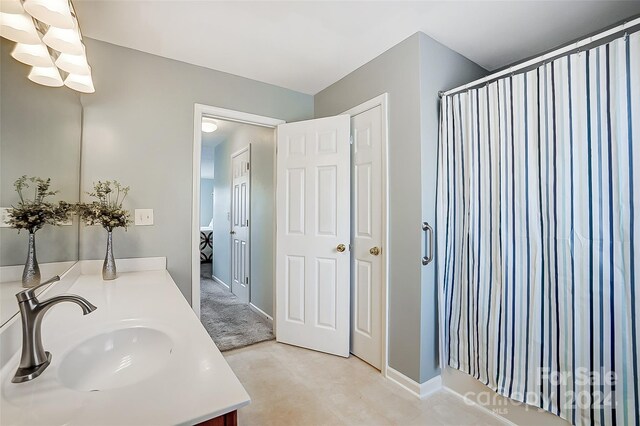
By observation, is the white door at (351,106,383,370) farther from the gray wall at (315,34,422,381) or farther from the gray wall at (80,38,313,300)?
the gray wall at (80,38,313,300)

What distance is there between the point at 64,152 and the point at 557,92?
102 inches

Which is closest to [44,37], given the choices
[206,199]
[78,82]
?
[78,82]

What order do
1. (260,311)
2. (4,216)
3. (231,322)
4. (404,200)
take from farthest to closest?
(260,311)
(231,322)
(404,200)
(4,216)

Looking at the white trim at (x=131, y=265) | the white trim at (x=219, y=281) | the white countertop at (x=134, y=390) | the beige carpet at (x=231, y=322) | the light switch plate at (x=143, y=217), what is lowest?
the beige carpet at (x=231, y=322)

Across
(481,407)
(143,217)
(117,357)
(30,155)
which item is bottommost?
(481,407)

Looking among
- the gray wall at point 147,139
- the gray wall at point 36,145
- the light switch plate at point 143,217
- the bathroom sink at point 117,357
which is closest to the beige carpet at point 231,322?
the gray wall at point 147,139

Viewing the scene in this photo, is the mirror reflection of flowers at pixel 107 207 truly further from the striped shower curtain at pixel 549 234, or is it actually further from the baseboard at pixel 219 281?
the baseboard at pixel 219 281

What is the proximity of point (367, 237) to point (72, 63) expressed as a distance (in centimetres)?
207

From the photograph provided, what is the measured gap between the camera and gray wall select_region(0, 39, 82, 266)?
91cm

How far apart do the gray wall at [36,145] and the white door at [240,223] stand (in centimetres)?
204

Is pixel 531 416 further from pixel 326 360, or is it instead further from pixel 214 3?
pixel 214 3

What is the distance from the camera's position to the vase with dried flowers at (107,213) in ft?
5.78

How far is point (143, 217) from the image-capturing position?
213 centimetres

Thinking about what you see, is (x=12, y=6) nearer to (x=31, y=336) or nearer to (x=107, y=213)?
(x=31, y=336)
